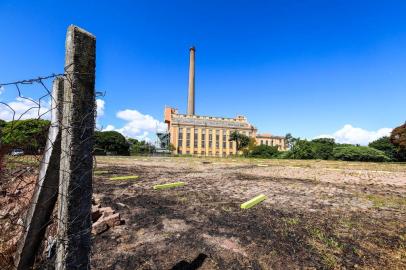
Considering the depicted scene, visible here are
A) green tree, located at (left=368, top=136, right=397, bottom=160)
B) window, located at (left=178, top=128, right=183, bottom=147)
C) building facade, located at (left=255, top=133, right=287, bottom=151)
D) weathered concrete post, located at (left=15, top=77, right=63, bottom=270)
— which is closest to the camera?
weathered concrete post, located at (left=15, top=77, right=63, bottom=270)

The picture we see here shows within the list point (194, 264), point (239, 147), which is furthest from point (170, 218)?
point (239, 147)

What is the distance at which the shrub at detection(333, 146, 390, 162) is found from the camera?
1510 inches

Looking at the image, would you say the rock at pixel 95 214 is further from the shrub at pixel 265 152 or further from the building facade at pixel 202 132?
the building facade at pixel 202 132

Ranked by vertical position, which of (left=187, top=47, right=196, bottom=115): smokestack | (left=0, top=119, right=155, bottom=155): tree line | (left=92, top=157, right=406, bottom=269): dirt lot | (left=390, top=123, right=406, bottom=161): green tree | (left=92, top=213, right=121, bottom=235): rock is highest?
(left=187, top=47, right=196, bottom=115): smokestack

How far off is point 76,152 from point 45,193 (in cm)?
56

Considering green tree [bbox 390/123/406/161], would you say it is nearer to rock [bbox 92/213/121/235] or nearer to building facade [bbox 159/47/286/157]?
rock [bbox 92/213/121/235]

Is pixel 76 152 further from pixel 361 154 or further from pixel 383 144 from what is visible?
pixel 383 144

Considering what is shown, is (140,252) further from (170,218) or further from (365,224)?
(365,224)

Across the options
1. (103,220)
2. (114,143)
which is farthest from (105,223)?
(114,143)

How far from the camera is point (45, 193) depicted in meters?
1.86

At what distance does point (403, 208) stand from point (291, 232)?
336 cm

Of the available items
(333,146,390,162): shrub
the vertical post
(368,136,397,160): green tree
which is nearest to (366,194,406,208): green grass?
the vertical post

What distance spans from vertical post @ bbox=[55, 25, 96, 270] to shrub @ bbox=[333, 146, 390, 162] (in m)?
46.1

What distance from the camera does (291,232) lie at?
3545 millimetres
